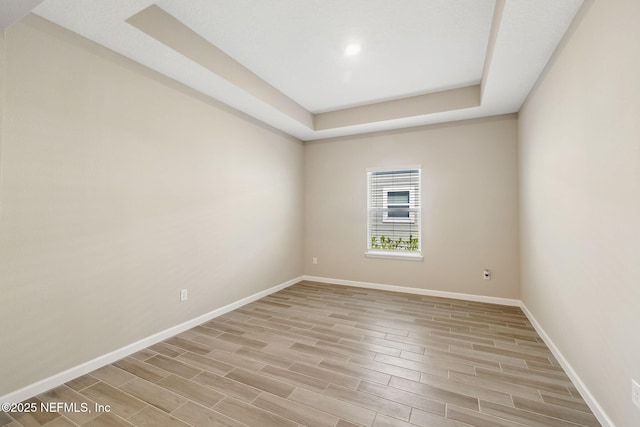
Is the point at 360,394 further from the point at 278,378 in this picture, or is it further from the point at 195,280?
the point at 195,280

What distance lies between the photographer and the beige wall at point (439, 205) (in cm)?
395

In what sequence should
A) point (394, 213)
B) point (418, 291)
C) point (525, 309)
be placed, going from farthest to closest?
point (394, 213), point (418, 291), point (525, 309)

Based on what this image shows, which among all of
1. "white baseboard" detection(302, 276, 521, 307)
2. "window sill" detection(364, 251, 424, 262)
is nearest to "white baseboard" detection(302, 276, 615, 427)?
"white baseboard" detection(302, 276, 521, 307)

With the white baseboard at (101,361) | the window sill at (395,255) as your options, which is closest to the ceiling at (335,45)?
the window sill at (395,255)

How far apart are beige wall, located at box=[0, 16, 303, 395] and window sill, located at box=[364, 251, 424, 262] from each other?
2.30 m

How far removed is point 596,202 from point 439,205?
256cm

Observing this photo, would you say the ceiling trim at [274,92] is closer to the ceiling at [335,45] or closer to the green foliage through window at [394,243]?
the ceiling at [335,45]

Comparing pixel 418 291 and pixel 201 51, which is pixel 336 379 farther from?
pixel 201 51

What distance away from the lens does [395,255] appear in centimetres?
461

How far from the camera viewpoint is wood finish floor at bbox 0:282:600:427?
1.76m

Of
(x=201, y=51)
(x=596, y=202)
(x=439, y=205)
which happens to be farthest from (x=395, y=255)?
(x=201, y=51)

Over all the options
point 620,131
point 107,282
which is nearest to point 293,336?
point 107,282

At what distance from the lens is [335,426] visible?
1675 mm

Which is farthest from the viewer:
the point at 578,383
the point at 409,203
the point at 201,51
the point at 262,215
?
the point at 409,203
